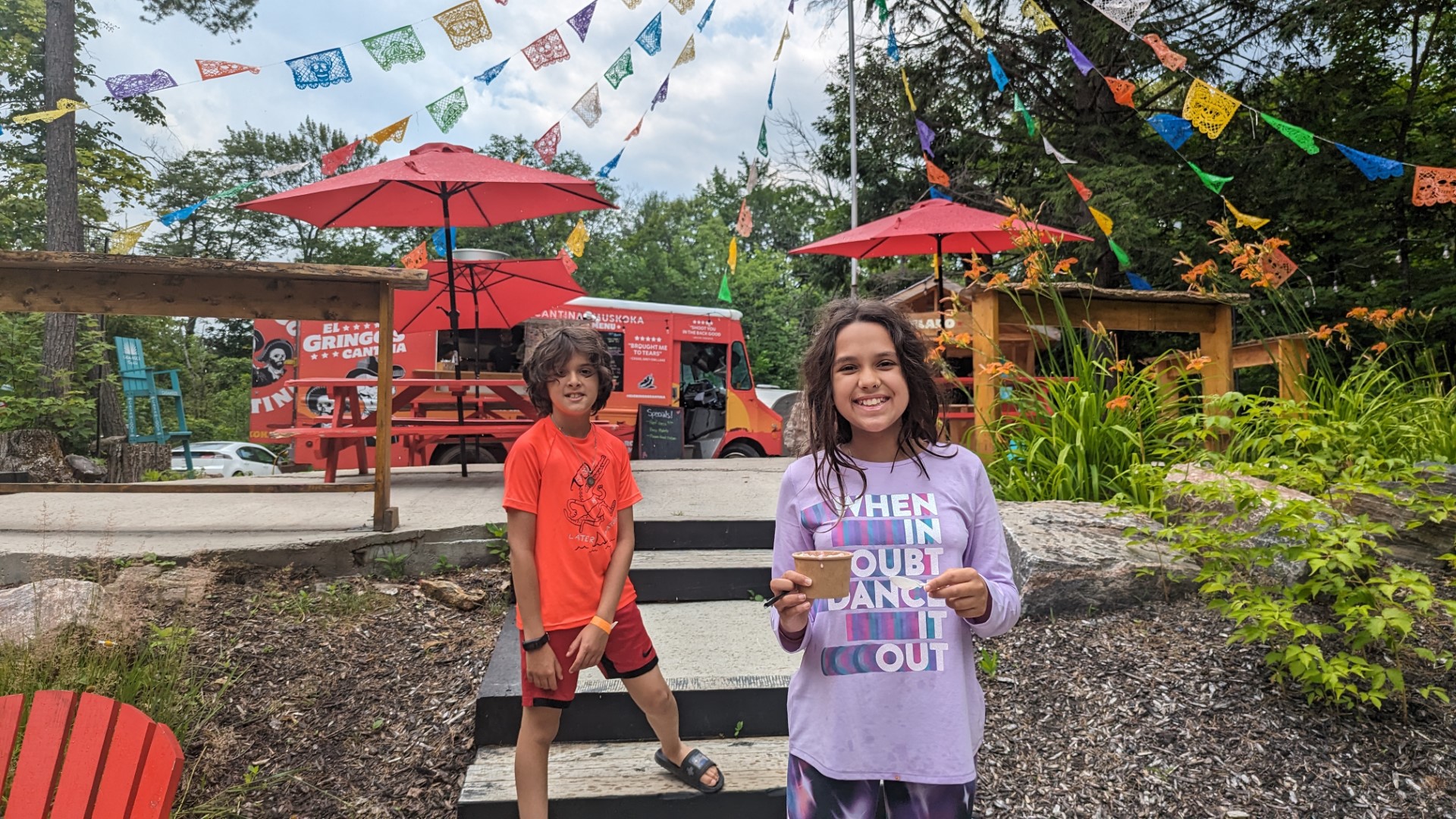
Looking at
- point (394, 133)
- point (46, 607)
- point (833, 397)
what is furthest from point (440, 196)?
point (833, 397)

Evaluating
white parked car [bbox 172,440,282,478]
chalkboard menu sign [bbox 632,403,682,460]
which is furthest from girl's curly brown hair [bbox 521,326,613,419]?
white parked car [bbox 172,440,282,478]

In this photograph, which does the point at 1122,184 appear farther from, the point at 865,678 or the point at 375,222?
the point at 865,678

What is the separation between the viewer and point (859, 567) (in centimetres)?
131

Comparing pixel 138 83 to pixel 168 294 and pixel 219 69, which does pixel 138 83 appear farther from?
pixel 168 294

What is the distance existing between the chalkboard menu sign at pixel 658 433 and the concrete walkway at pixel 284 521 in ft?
11.0

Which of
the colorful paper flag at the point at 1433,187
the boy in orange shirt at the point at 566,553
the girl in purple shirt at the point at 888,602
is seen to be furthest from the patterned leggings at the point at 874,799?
the colorful paper flag at the point at 1433,187

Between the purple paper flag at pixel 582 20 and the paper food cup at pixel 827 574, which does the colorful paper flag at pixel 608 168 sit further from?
the paper food cup at pixel 827 574

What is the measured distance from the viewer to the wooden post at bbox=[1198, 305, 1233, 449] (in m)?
5.13

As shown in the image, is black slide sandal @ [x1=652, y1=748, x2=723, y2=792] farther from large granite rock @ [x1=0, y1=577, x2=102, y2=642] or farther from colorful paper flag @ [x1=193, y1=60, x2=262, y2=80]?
colorful paper flag @ [x1=193, y1=60, x2=262, y2=80]

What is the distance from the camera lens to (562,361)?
Result: 6.79 ft

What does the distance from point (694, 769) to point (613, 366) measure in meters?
8.52

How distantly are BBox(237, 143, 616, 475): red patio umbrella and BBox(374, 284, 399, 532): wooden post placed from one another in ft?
4.61

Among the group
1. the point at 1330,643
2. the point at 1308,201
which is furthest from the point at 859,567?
the point at 1308,201

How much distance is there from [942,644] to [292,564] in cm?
342
